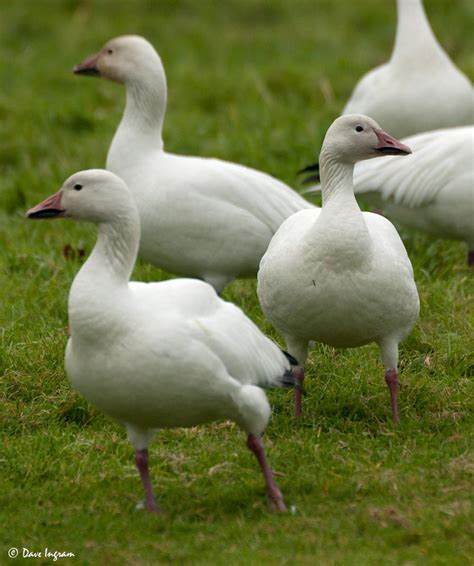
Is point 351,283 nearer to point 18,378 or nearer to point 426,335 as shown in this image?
point 426,335

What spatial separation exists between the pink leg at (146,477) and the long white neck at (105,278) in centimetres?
60

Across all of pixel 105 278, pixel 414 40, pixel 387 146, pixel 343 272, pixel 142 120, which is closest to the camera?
pixel 105 278

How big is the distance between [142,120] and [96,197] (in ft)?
7.79

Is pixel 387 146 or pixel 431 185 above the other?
pixel 387 146

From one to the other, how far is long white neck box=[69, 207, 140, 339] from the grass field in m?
0.78

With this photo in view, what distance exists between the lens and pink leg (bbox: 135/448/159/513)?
450 cm

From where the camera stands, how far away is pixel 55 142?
950 cm

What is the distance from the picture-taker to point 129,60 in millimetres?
6766

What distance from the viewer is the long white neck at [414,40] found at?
8.59m

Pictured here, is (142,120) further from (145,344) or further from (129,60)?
(145,344)

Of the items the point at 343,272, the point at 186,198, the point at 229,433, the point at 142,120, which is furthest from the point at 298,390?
the point at 142,120

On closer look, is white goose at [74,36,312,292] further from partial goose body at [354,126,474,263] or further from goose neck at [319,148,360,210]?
goose neck at [319,148,360,210]

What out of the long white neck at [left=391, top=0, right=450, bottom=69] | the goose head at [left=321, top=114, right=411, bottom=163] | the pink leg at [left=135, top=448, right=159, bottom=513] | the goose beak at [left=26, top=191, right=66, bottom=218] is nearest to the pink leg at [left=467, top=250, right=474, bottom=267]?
the long white neck at [left=391, top=0, right=450, bottom=69]

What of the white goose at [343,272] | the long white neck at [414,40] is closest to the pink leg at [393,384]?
the white goose at [343,272]
